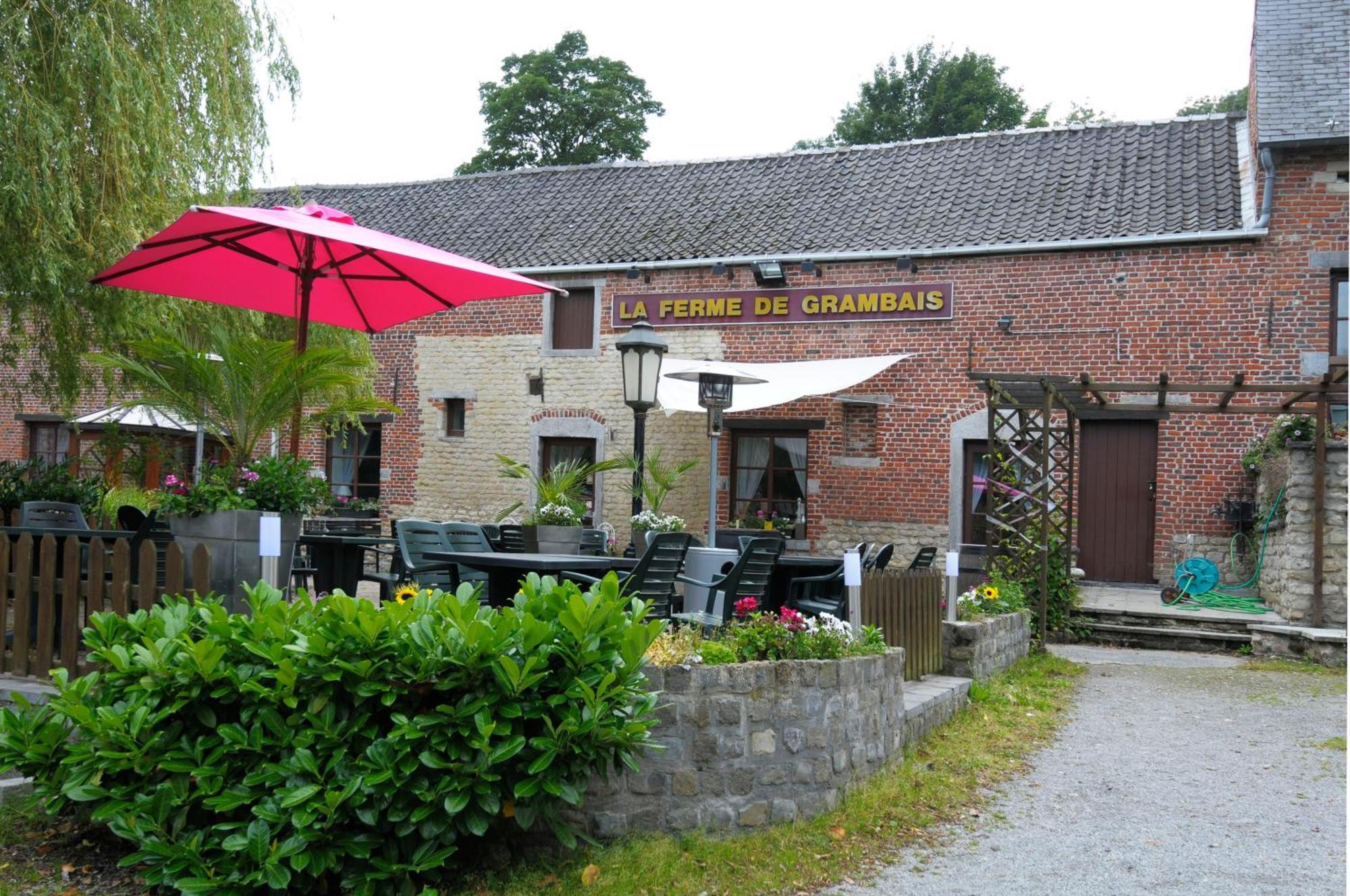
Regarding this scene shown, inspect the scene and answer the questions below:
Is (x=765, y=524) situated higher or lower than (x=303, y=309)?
lower

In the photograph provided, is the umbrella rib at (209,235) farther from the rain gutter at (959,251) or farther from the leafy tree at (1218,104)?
the leafy tree at (1218,104)

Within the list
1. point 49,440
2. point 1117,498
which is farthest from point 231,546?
point 49,440

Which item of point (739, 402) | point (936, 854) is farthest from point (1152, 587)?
point (936, 854)

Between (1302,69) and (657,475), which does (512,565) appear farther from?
(1302,69)

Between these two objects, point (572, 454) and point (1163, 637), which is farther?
point (572, 454)

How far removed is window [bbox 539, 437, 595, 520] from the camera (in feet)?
51.5

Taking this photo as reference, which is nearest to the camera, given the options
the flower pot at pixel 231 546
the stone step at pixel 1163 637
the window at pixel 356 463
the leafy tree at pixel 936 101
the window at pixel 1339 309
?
the flower pot at pixel 231 546

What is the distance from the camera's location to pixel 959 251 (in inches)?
540

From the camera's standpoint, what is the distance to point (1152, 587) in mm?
13094

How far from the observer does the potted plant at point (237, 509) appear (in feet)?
17.0

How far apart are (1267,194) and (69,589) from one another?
11748 mm

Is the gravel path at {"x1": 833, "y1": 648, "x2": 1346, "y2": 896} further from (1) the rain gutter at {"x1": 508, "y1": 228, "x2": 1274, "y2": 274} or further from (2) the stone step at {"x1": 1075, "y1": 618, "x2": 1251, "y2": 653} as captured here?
(1) the rain gutter at {"x1": 508, "y1": 228, "x2": 1274, "y2": 274}

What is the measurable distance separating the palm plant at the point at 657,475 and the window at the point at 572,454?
635 mm

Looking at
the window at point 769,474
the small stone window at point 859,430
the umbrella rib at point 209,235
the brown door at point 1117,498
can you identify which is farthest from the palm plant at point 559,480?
the brown door at point 1117,498
